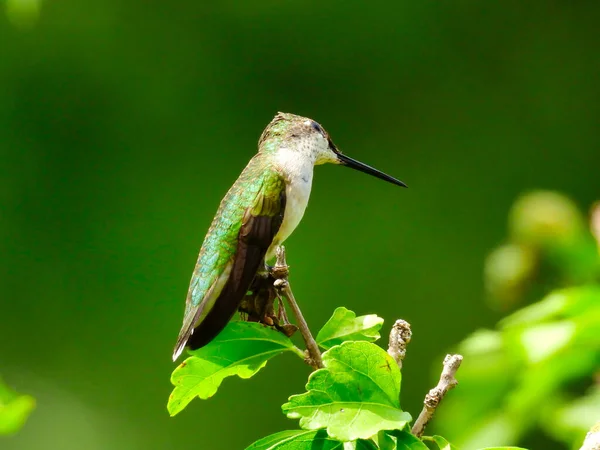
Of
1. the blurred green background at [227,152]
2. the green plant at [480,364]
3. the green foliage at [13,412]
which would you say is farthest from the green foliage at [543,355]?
the blurred green background at [227,152]

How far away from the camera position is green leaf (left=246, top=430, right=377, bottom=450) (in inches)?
46.1

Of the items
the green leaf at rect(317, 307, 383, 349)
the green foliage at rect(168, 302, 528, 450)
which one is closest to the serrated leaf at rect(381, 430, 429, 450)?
the green foliage at rect(168, 302, 528, 450)

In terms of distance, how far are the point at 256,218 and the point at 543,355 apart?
65cm

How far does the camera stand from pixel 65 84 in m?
7.84

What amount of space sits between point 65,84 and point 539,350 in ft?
22.4

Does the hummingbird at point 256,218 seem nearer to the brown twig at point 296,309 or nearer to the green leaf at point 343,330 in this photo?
the brown twig at point 296,309

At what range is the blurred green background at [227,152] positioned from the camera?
695cm

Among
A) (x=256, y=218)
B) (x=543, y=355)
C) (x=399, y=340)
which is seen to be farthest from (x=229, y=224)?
(x=399, y=340)

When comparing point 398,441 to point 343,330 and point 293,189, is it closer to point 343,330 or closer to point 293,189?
point 343,330

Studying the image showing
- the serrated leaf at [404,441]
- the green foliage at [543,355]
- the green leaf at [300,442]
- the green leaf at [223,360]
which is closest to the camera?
the serrated leaf at [404,441]

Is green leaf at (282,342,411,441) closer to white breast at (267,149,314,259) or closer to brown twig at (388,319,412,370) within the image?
brown twig at (388,319,412,370)

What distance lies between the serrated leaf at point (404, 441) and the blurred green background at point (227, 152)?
220 inches

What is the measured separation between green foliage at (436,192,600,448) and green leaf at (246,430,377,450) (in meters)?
0.59

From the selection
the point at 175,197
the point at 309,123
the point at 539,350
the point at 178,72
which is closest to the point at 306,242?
the point at 175,197
